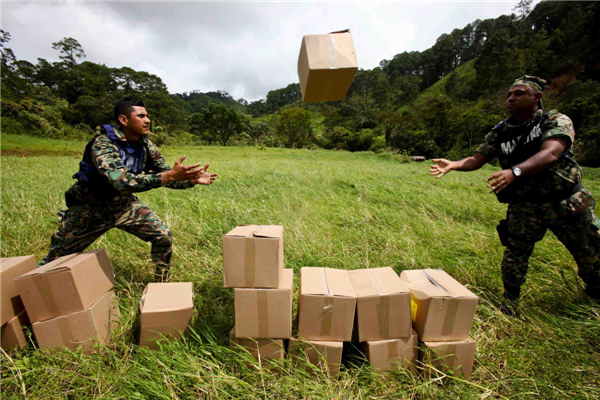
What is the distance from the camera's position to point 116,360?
1.68 metres

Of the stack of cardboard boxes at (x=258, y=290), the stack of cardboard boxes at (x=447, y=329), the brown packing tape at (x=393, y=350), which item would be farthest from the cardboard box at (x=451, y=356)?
the stack of cardboard boxes at (x=258, y=290)

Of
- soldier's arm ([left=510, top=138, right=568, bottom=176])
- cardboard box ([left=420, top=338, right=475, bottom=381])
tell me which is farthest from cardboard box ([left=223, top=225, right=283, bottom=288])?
soldier's arm ([left=510, top=138, right=568, bottom=176])

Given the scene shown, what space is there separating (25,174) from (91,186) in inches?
288

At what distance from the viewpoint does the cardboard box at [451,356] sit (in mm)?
1673

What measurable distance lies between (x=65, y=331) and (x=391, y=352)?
7.02 ft

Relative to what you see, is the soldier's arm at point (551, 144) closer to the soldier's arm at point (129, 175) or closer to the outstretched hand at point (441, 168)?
the outstretched hand at point (441, 168)

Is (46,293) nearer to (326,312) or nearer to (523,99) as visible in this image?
(326,312)

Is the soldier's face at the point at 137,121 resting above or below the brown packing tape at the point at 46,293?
above

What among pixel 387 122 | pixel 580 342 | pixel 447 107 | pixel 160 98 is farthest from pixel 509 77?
pixel 160 98

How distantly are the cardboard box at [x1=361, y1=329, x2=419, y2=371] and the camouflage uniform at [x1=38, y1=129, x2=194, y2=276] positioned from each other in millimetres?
1956

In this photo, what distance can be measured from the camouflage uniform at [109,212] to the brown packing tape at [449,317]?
7.35 feet

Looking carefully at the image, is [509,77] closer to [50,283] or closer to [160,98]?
[50,283]

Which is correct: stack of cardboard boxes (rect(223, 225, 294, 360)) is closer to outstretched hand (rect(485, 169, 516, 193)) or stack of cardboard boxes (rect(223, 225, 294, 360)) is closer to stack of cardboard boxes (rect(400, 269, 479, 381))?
stack of cardboard boxes (rect(400, 269, 479, 381))

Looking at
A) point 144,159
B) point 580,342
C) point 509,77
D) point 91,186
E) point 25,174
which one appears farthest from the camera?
point 509,77
